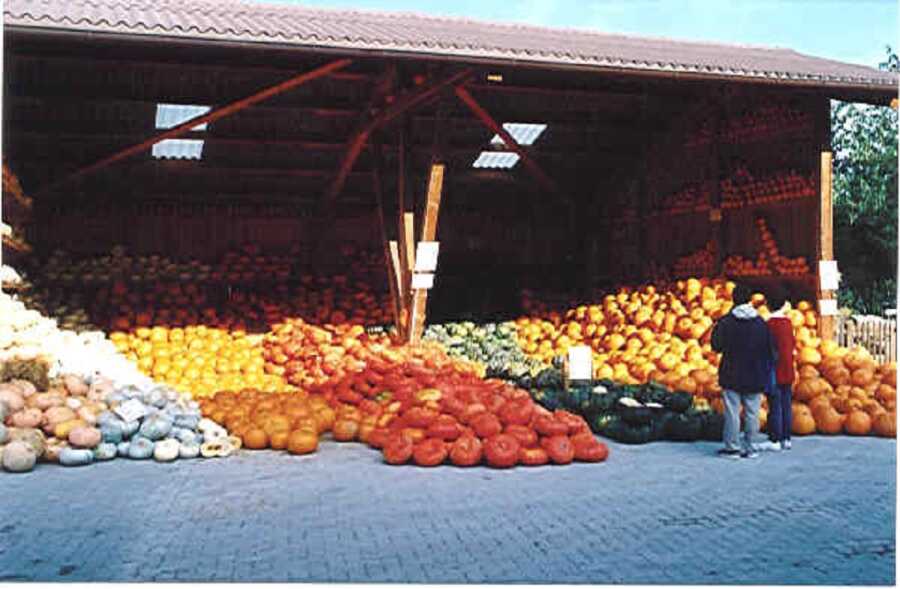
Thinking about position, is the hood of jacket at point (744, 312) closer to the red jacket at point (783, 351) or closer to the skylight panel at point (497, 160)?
the red jacket at point (783, 351)

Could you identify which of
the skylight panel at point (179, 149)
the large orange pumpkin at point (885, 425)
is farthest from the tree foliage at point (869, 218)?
the skylight panel at point (179, 149)

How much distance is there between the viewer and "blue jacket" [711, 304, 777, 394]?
842cm

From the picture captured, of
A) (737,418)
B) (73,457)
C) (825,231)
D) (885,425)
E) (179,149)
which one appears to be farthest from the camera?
(179,149)

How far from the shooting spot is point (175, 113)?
1417 centimetres

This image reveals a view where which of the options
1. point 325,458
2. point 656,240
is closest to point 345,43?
point 325,458

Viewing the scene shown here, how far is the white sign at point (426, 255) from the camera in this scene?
12.5m

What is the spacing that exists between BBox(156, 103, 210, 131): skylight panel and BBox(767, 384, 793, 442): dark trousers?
8.88 meters

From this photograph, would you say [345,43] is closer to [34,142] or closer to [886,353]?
[34,142]

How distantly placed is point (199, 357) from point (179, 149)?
4.49m

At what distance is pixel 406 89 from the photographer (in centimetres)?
1262

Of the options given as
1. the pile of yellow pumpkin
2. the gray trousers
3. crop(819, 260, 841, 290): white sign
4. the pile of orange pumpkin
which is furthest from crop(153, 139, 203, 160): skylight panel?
the gray trousers

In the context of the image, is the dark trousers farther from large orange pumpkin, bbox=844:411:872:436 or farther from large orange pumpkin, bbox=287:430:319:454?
large orange pumpkin, bbox=287:430:319:454

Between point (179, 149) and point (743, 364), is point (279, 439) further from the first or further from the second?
point (179, 149)

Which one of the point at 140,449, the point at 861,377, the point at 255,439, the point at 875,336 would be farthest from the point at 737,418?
the point at 875,336
